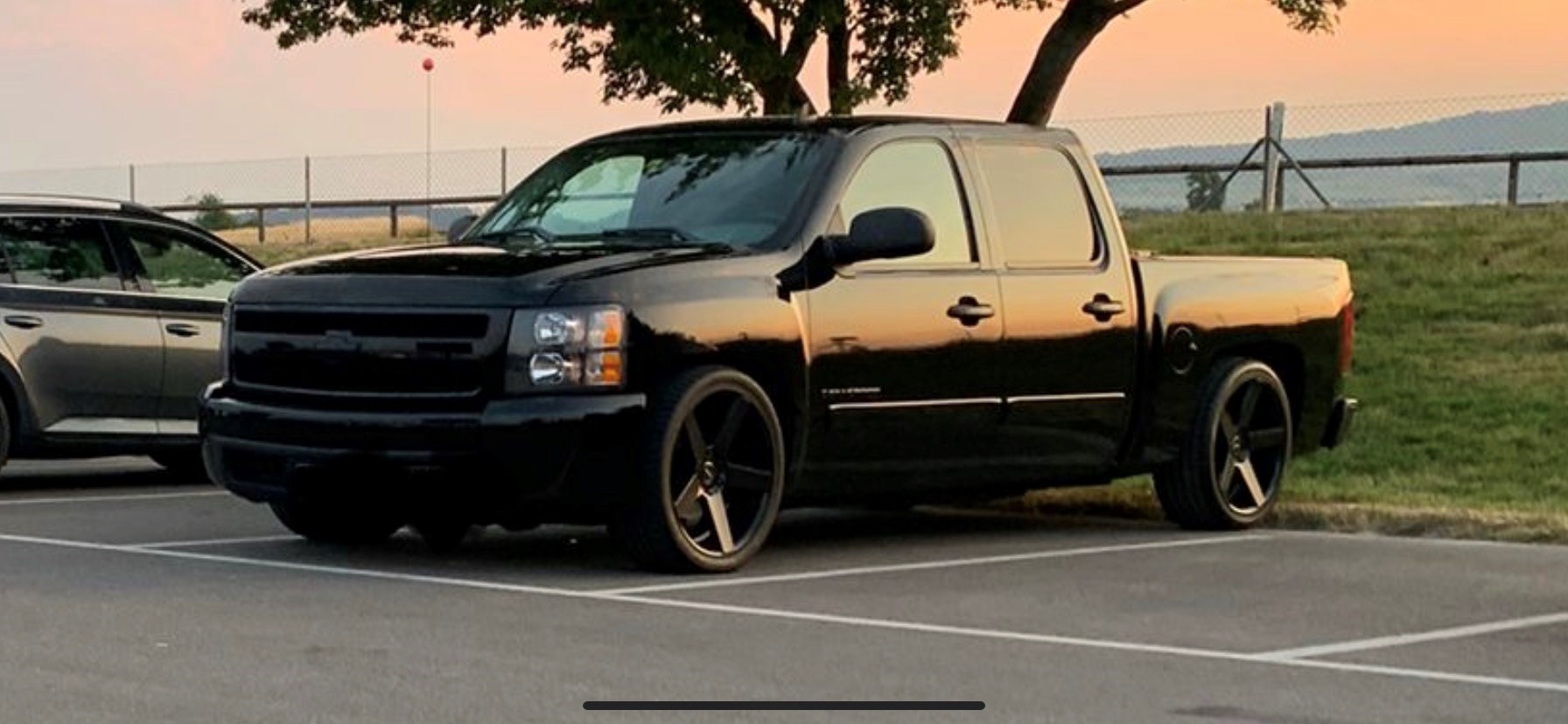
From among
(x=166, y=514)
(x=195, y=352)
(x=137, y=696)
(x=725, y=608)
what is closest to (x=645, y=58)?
(x=195, y=352)

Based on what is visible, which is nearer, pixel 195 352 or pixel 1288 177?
pixel 195 352

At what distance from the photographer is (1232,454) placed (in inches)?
471

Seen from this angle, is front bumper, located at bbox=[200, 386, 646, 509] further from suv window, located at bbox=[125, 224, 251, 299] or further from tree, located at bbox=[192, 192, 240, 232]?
tree, located at bbox=[192, 192, 240, 232]

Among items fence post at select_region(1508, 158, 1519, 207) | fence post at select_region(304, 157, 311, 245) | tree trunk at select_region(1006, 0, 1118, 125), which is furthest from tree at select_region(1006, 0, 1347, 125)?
fence post at select_region(304, 157, 311, 245)

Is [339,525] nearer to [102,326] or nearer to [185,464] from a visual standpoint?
[102,326]

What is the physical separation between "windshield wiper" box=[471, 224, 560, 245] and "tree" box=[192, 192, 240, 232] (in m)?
25.3

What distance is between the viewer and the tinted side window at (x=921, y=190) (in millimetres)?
10430

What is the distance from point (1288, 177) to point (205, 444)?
742 inches

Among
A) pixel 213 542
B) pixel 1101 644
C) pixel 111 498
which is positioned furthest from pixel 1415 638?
pixel 111 498

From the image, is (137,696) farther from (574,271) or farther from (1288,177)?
(1288,177)

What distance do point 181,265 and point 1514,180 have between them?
1540 centimetres

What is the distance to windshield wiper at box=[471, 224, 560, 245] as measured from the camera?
34.2ft

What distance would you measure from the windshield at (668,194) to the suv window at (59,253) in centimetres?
352

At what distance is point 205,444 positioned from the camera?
10016 millimetres
